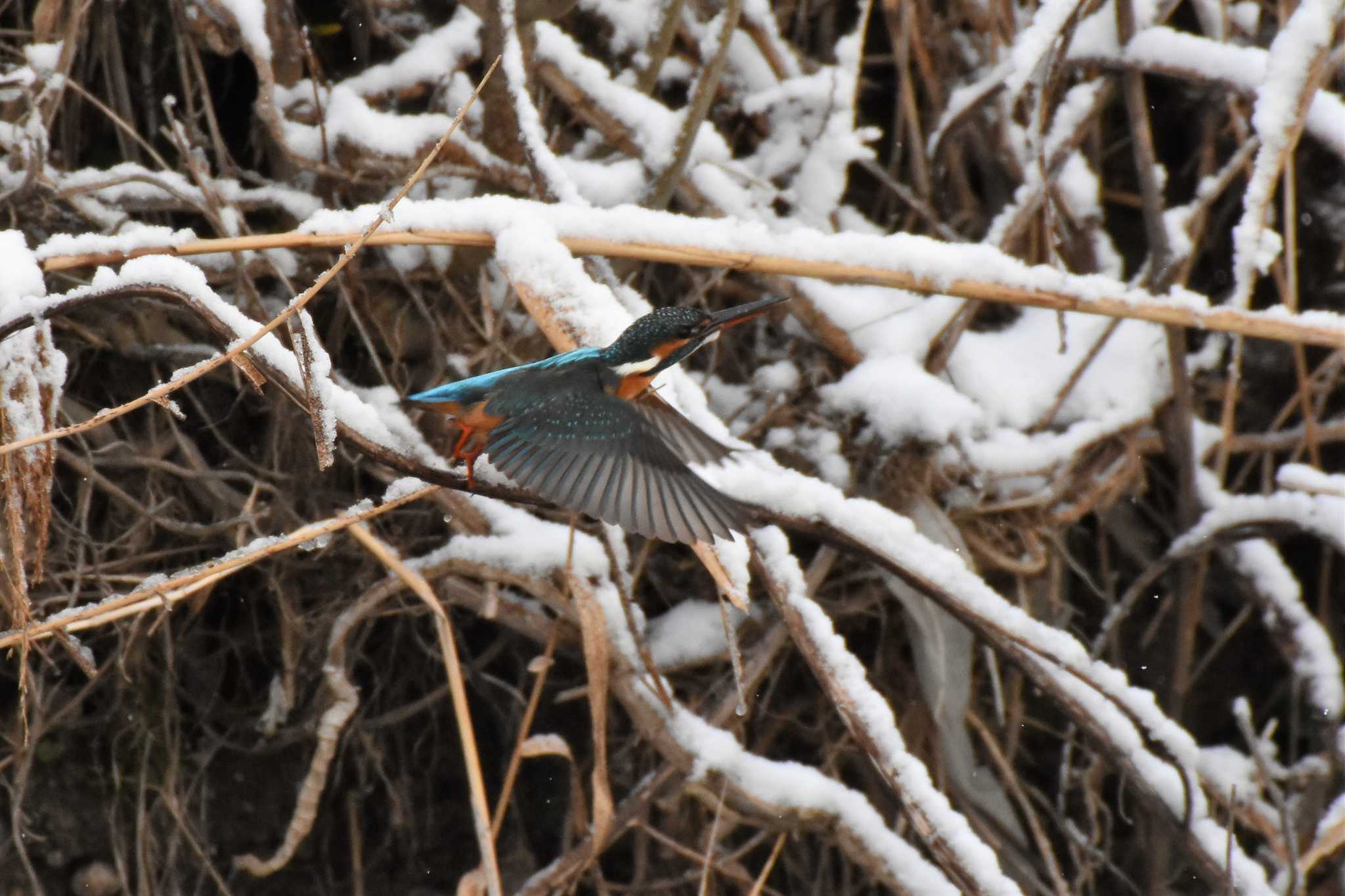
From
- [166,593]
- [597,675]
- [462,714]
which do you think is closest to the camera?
[166,593]

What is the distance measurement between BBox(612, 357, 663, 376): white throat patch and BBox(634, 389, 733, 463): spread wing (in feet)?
0.11

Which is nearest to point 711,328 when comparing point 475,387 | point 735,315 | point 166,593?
point 735,315

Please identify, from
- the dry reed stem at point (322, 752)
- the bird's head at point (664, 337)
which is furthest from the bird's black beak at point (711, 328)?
the dry reed stem at point (322, 752)

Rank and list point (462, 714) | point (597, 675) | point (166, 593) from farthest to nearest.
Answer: point (597, 675) < point (462, 714) < point (166, 593)

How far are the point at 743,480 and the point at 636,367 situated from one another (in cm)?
17

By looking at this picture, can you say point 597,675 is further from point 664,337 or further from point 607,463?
point 664,337

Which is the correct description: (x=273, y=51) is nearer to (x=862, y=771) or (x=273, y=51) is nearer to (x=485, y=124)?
(x=485, y=124)

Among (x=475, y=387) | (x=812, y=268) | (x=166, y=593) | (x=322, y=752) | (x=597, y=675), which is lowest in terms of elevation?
(x=322, y=752)

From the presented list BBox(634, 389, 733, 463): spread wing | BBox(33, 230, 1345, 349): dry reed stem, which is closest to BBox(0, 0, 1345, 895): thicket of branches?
BBox(33, 230, 1345, 349): dry reed stem

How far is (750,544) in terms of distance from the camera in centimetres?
150

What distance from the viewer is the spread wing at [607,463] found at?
48.6 inches

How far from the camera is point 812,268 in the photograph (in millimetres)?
1416

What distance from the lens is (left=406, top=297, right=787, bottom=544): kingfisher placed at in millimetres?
1286

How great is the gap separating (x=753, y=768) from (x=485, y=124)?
958 mm
